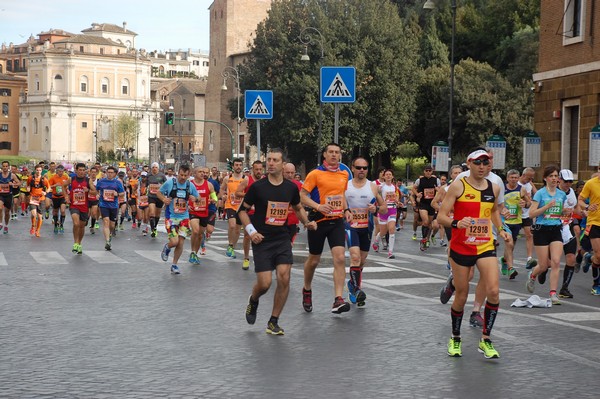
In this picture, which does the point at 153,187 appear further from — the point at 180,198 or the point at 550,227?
the point at 550,227

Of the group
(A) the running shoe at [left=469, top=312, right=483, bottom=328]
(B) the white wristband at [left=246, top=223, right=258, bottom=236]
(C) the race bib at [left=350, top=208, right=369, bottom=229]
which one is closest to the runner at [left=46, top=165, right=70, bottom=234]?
(C) the race bib at [left=350, top=208, right=369, bottom=229]

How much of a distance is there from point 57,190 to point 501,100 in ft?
123

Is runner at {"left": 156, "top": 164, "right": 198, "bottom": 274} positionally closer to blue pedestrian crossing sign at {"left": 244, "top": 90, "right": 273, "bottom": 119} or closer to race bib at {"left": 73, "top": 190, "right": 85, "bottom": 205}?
race bib at {"left": 73, "top": 190, "right": 85, "bottom": 205}

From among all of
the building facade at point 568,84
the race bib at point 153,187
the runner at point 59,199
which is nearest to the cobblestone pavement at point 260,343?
the race bib at point 153,187

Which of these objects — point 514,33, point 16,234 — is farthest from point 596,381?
point 514,33

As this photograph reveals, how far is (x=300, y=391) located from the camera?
745cm

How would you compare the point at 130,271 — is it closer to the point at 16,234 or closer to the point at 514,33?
the point at 16,234

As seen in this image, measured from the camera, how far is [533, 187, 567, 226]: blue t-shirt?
43.9ft

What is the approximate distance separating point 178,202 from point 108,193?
16.1 ft

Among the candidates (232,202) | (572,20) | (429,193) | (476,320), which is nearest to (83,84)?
(572,20)

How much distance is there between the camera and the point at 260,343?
972 cm

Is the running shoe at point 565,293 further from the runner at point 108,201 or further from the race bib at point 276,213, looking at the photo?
the runner at point 108,201

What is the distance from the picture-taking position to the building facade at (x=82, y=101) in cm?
15050

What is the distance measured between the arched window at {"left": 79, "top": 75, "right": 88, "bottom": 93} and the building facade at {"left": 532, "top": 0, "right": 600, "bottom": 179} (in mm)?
126815
